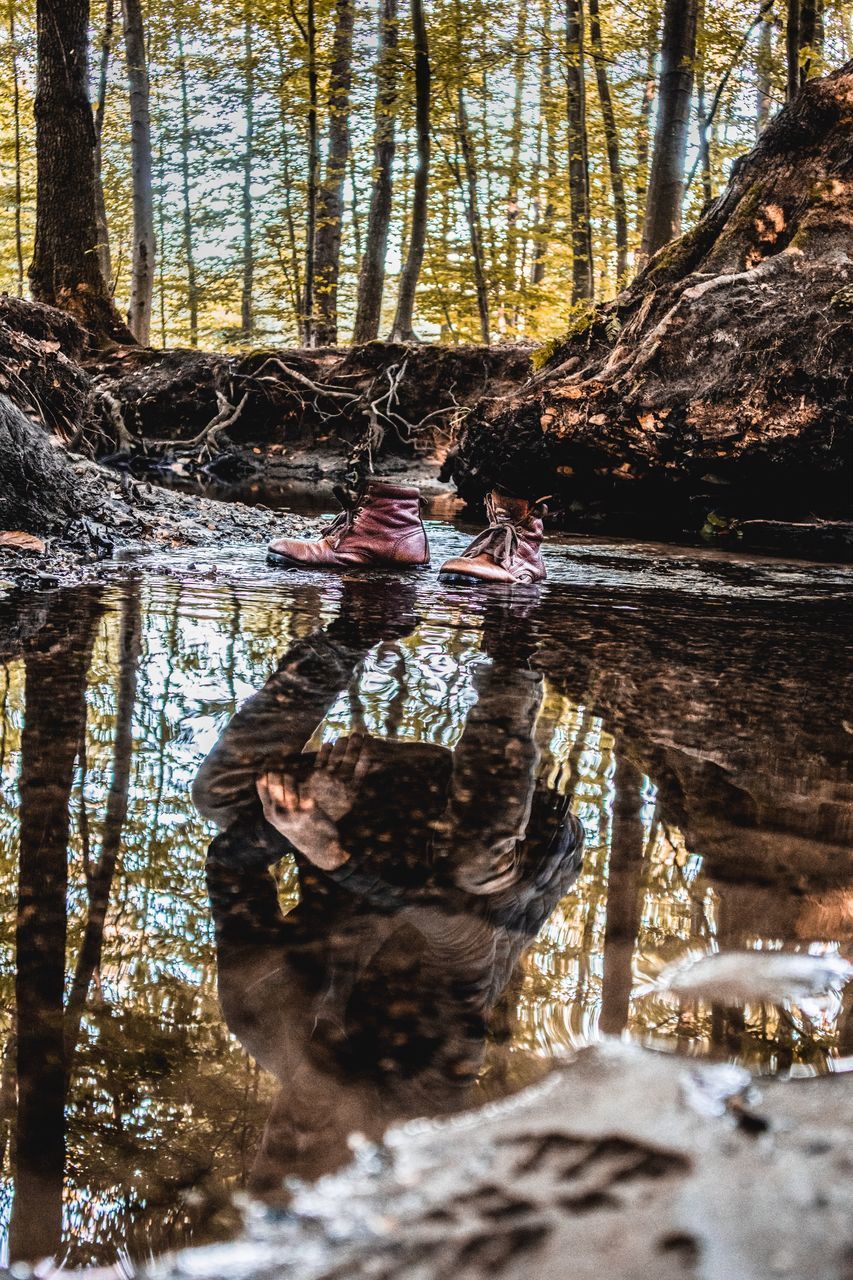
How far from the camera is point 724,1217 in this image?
2.32 ft

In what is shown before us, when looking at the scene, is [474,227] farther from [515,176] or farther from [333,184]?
[333,184]

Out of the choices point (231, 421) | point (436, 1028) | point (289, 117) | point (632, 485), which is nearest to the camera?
point (436, 1028)

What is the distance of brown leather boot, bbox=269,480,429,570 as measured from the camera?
507 centimetres

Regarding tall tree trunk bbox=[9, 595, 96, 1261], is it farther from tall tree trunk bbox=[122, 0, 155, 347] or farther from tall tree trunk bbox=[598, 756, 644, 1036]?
tall tree trunk bbox=[122, 0, 155, 347]

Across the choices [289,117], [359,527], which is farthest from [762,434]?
[289,117]

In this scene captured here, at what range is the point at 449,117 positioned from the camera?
19.2m

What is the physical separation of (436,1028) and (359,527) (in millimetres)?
4348

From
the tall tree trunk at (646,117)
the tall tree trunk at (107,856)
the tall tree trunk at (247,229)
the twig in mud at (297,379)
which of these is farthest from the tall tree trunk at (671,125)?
the tall tree trunk at (247,229)

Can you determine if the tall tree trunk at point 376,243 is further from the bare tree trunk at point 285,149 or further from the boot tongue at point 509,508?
the boot tongue at point 509,508

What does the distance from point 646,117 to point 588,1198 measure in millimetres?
19360

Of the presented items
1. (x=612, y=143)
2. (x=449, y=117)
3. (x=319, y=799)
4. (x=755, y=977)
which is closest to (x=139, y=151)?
(x=449, y=117)

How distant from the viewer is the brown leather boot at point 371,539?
5066mm

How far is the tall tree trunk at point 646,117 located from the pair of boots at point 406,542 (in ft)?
44.4

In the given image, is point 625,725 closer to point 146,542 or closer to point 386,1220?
point 386,1220
